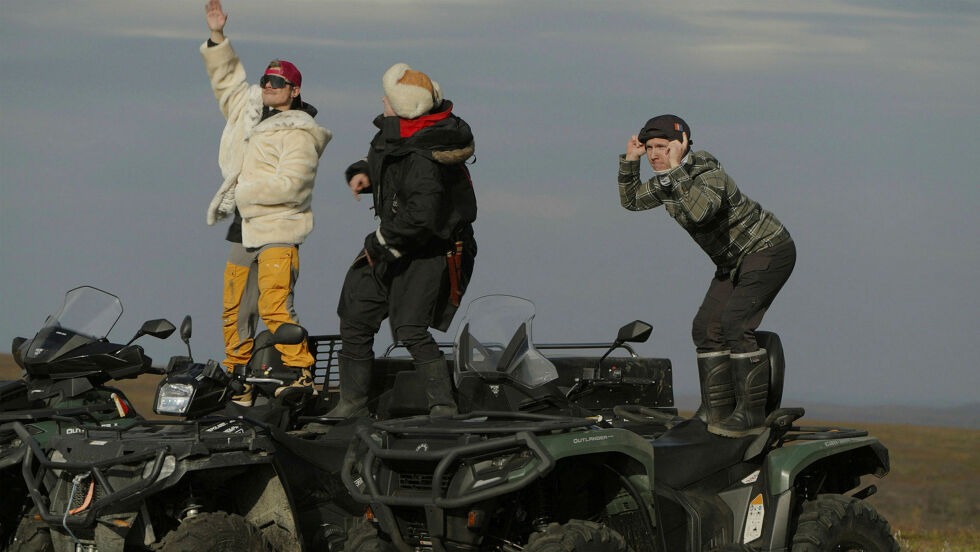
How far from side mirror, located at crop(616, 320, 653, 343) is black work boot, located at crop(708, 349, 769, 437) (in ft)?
1.70

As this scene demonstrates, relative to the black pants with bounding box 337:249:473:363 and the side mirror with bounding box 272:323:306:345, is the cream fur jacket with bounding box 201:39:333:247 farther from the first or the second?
the side mirror with bounding box 272:323:306:345

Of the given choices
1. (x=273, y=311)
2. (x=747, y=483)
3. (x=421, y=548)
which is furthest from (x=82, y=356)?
(x=747, y=483)

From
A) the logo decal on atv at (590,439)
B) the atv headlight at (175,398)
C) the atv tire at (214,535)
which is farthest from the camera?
the atv headlight at (175,398)

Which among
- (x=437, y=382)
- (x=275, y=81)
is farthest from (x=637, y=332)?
(x=275, y=81)

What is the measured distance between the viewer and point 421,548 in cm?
735

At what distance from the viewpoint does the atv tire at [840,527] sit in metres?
8.46

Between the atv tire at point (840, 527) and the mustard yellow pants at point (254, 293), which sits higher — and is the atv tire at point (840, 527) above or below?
below

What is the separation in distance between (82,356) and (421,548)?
149 inches

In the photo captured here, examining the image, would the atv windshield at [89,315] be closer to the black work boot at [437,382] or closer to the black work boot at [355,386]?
the black work boot at [355,386]

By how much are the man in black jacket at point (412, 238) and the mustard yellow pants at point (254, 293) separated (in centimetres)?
80

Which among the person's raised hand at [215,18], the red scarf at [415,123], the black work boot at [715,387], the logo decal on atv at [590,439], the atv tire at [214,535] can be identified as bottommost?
the atv tire at [214,535]

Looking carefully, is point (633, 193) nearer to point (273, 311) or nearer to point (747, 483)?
point (747, 483)

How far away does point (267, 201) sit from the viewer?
1088 centimetres

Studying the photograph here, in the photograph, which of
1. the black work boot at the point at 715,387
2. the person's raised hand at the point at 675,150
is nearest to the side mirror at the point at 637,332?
the black work boot at the point at 715,387
